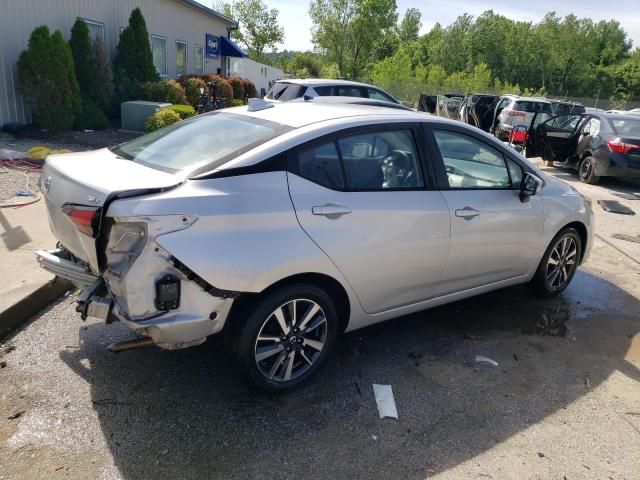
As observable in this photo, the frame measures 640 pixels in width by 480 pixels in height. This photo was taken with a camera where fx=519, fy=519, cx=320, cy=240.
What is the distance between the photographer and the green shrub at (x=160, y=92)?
15.4 meters

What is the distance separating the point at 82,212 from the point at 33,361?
132 centimetres

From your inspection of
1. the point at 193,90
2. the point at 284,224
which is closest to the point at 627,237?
the point at 284,224

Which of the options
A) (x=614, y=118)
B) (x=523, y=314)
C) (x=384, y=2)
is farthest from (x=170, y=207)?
(x=384, y=2)

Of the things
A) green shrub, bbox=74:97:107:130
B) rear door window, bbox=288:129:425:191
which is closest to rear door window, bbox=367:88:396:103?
green shrub, bbox=74:97:107:130

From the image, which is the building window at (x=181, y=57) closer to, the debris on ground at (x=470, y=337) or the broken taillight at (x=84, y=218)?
the debris on ground at (x=470, y=337)

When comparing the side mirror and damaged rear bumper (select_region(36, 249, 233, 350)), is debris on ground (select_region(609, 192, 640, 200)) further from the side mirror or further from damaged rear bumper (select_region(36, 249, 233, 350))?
damaged rear bumper (select_region(36, 249, 233, 350))

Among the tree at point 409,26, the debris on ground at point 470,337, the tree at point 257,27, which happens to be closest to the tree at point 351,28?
the tree at point 257,27

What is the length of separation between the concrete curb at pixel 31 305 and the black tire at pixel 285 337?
1450 millimetres

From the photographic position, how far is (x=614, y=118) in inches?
454

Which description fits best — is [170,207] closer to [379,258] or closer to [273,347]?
[273,347]

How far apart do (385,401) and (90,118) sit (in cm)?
1192

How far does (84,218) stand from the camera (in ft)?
8.89

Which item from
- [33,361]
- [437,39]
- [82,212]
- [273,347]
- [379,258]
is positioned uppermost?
[437,39]

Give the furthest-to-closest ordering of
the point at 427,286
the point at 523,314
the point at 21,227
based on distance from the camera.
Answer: the point at 21,227
the point at 523,314
the point at 427,286
